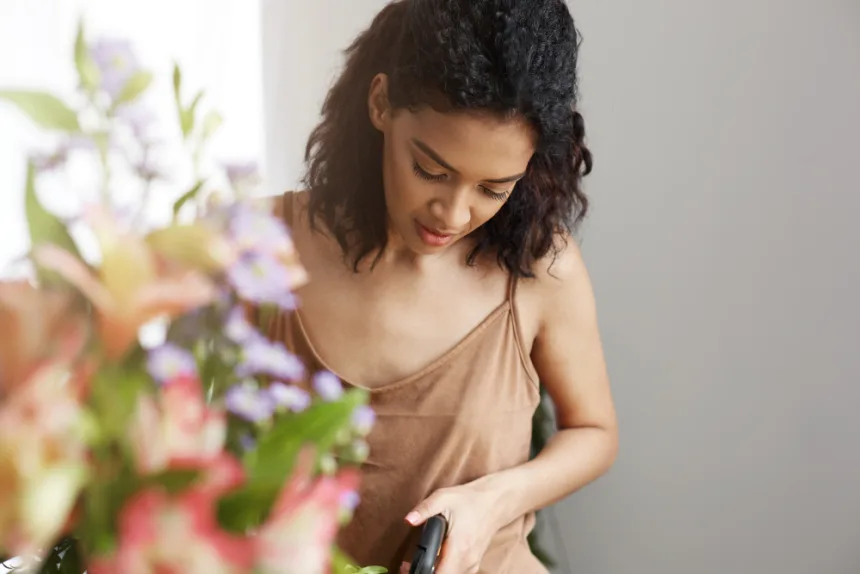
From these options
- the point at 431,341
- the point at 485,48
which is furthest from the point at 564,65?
the point at 431,341

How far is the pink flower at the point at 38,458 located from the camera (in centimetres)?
23

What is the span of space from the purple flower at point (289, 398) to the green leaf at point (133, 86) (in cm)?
13

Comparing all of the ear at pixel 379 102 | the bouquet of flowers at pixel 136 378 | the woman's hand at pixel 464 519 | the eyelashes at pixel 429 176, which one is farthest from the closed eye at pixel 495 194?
the bouquet of flowers at pixel 136 378

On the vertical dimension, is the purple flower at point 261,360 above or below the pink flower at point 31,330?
below

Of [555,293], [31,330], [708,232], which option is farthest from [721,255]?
[31,330]

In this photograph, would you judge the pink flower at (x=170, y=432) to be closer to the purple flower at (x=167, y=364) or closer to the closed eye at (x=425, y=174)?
the purple flower at (x=167, y=364)

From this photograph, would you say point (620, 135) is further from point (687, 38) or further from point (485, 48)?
point (485, 48)

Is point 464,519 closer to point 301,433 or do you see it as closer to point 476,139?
point 476,139

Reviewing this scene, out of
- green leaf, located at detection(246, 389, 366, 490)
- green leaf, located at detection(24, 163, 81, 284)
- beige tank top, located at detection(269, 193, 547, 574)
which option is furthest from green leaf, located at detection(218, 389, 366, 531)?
beige tank top, located at detection(269, 193, 547, 574)

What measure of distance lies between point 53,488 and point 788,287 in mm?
887

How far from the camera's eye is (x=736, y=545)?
1024 millimetres

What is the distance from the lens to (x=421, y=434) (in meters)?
0.83

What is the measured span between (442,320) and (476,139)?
26 centimetres

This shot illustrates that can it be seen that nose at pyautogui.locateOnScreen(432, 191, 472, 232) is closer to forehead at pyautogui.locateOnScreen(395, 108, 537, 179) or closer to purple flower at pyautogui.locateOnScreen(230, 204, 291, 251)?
forehead at pyautogui.locateOnScreen(395, 108, 537, 179)
